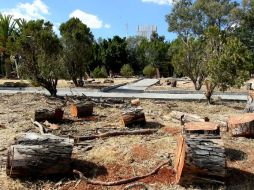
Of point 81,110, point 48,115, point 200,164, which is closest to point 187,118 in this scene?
point 81,110

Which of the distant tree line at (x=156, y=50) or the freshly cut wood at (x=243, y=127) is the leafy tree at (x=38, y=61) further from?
the freshly cut wood at (x=243, y=127)

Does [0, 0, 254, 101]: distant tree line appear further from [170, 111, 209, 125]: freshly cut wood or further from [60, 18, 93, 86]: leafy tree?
[170, 111, 209, 125]: freshly cut wood

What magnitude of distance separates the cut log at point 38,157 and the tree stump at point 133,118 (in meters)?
3.45

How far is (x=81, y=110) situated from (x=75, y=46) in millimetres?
15425

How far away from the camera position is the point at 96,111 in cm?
1302

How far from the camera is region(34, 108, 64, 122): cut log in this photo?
10.8 meters

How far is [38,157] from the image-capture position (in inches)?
256

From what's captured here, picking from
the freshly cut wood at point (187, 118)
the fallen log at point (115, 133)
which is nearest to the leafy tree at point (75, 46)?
the freshly cut wood at point (187, 118)

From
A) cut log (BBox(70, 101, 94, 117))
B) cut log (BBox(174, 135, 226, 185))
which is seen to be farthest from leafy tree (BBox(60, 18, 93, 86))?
cut log (BBox(174, 135, 226, 185))

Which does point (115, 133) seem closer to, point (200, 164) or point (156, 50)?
point (200, 164)

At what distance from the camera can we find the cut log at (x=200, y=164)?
6.13 meters

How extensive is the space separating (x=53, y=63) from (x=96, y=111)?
202 inches

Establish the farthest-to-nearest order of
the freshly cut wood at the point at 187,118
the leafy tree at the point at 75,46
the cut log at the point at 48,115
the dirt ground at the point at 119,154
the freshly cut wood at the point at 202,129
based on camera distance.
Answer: the leafy tree at the point at 75,46 → the cut log at the point at 48,115 → the freshly cut wood at the point at 187,118 → the freshly cut wood at the point at 202,129 → the dirt ground at the point at 119,154

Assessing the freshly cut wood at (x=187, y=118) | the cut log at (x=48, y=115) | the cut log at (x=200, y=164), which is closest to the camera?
the cut log at (x=200, y=164)
